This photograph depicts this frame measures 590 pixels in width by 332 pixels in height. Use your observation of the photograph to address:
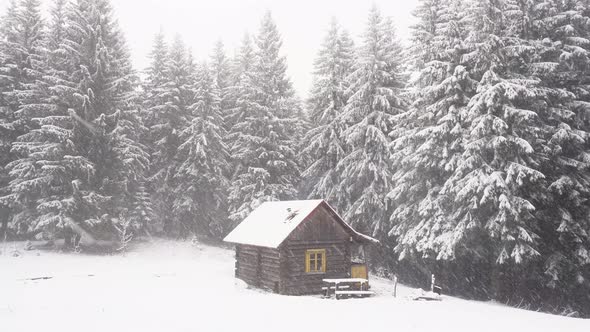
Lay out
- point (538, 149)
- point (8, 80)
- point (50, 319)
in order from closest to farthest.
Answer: point (50, 319) < point (538, 149) < point (8, 80)

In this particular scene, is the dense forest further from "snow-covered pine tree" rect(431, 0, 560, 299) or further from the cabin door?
the cabin door

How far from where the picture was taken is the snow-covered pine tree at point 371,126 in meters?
33.0

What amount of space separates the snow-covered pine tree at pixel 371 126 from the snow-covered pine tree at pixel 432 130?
3.28 meters

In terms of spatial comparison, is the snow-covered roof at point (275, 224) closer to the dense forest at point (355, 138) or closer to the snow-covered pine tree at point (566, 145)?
the dense forest at point (355, 138)

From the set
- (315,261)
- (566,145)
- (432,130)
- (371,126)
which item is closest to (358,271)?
(315,261)

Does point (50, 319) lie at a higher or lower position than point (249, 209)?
lower

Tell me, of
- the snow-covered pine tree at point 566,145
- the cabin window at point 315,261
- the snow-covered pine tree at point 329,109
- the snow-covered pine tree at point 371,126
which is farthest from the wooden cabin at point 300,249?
the snow-covered pine tree at point 566,145

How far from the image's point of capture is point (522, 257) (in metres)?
23.7

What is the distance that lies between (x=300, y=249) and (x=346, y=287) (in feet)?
11.0

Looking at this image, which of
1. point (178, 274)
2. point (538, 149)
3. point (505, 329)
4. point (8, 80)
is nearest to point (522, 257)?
point (538, 149)

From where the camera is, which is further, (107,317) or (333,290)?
(333,290)

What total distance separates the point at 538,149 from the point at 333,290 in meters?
13.1

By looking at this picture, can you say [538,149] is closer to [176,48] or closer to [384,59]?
[384,59]

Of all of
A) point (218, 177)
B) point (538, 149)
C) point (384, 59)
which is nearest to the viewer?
point (538, 149)
